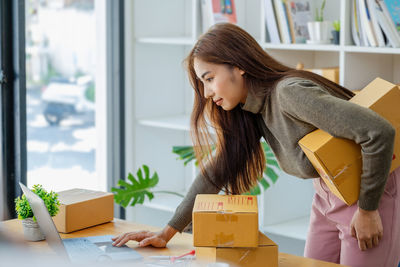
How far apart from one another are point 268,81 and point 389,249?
1.94 ft

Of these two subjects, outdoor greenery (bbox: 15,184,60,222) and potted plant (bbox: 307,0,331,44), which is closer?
outdoor greenery (bbox: 15,184,60,222)

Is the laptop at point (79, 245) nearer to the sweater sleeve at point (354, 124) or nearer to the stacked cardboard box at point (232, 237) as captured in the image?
the stacked cardboard box at point (232, 237)

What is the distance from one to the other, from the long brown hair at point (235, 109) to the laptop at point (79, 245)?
14.5 inches

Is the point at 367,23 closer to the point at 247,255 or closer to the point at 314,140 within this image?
the point at 314,140

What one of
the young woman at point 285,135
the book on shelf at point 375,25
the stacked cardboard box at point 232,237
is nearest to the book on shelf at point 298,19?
the book on shelf at point 375,25

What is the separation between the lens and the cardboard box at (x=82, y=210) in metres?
2.04

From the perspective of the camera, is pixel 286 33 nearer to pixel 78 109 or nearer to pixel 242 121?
pixel 242 121

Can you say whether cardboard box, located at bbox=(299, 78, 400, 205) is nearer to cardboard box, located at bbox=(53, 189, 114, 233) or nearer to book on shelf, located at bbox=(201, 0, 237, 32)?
cardboard box, located at bbox=(53, 189, 114, 233)

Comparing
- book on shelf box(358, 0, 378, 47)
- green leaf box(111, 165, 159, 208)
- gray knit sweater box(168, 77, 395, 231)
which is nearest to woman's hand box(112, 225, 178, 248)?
gray knit sweater box(168, 77, 395, 231)

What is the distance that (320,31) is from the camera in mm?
2820

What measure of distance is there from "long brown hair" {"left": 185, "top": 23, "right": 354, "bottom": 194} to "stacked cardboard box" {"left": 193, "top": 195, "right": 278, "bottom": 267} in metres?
0.38

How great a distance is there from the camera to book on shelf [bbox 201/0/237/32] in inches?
125

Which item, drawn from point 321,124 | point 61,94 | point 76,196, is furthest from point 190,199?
point 61,94

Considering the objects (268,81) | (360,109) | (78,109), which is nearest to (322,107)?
(360,109)
